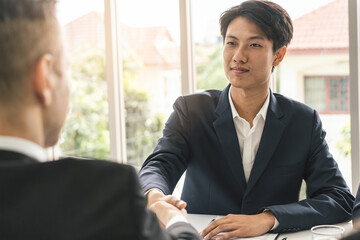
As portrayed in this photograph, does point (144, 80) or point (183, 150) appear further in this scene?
point (144, 80)

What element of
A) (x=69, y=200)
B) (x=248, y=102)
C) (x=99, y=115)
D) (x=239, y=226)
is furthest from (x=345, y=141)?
(x=69, y=200)

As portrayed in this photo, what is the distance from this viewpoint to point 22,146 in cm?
94

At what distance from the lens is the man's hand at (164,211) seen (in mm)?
1714

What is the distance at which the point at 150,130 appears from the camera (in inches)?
151

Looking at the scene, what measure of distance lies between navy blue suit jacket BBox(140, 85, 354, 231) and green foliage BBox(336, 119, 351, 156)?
0.70 m

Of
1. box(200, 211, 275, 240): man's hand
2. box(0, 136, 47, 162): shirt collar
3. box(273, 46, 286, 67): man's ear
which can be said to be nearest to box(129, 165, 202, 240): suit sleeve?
box(0, 136, 47, 162): shirt collar

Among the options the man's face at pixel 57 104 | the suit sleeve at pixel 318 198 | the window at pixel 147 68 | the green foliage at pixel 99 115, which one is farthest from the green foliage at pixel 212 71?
the man's face at pixel 57 104

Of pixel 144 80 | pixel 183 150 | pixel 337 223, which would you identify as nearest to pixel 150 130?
pixel 144 80

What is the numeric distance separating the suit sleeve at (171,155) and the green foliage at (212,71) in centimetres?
92

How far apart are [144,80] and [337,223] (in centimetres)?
213

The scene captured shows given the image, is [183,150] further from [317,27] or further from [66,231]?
[66,231]

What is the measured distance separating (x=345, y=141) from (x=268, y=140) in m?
0.93

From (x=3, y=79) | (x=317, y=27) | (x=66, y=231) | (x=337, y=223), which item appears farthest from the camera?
(x=317, y=27)

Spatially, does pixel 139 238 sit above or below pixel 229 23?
below
